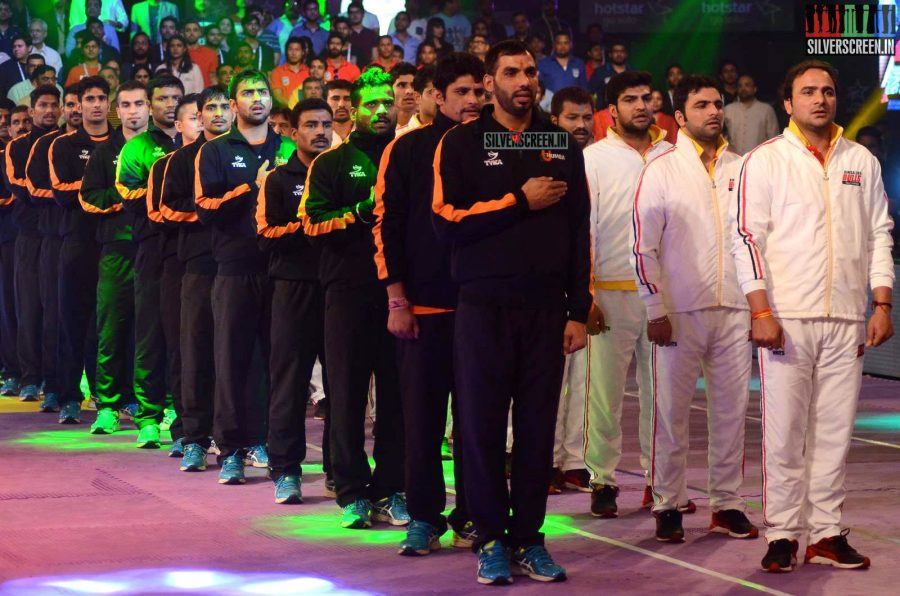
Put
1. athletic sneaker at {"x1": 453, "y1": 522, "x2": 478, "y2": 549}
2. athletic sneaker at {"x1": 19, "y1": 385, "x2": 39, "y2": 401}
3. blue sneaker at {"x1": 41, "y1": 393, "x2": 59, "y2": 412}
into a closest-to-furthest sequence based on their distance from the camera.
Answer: athletic sneaker at {"x1": 453, "y1": 522, "x2": 478, "y2": 549}
blue sneaker at {"x1": 41, "y1": 393, "x2": 59, "y2": 412}
athletic sneaker at {"x1": 19, "y1": 385, "x2": 39, "y2": 401}

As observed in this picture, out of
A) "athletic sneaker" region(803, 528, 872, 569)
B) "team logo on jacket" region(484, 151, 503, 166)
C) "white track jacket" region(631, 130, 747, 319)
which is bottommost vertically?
"athletic sneaker" region(803, 528, 872, 569)

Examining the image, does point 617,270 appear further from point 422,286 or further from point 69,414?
point 69,414

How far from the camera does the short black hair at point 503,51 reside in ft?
20.9

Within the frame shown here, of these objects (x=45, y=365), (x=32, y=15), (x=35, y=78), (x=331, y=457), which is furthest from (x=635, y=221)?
(x=32, y=15)

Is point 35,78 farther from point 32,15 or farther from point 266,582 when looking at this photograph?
point 266,582

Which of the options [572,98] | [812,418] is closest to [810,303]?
[812,418]

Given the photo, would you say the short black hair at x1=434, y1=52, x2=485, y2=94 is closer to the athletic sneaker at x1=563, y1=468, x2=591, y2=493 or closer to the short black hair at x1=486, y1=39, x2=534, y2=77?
the short black hair at x1=486, y1=39, x2=534, y2=77

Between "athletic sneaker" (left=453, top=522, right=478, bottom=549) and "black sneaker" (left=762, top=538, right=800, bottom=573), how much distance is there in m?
1.27

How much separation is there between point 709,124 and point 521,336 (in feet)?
5.48

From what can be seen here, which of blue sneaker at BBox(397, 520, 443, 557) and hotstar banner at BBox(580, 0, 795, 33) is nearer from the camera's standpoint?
blue sneaker at BBox(397, 520, 443, 557)

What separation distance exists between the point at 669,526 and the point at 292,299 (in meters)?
2.32

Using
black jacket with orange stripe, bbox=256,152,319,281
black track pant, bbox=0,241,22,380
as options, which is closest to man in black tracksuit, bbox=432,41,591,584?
black jacket with orange stripe, bbox=256,152,319,281

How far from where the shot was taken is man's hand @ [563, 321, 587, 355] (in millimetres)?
6426

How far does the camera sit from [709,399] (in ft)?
24.3
